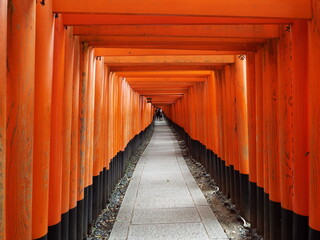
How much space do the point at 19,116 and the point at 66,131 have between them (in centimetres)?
106

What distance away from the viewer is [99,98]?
4602 mm

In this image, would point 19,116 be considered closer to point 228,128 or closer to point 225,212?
point 228,128

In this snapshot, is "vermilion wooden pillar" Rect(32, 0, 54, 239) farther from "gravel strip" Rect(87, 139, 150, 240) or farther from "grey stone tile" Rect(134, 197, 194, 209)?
"grey stone tile" Rect(134, 197, 194, 209)

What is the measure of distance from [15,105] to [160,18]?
1435 millimetres

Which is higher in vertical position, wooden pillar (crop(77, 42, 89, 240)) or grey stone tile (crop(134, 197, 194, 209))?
wooden pillar (crop(77, 42, 89, 240))

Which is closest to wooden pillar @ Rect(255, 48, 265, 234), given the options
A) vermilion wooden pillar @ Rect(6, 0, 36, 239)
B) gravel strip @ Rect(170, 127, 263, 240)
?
gravel strip @ Rect(170, 127, 263, 240)

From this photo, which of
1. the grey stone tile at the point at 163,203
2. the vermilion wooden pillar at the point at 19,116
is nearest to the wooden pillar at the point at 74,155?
the vermilion wooden pillar at the point at 19,116

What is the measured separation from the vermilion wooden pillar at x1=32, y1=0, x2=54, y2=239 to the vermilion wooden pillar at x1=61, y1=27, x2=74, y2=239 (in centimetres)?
61

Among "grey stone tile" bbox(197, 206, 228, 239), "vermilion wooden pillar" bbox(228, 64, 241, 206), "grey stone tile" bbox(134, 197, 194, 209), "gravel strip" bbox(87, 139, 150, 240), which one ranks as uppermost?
"vermilion wooden pillar" bbox(228, 64, 241, 206)

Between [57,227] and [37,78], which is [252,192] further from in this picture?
[37,78]

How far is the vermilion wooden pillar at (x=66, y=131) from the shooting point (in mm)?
2777

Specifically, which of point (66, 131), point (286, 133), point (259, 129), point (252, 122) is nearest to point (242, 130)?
point (252, 122)

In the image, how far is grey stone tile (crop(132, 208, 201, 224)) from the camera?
4527 millimetres

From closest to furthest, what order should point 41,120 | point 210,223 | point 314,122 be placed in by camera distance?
1. point 41,120
2. point 314,122
3. point 210,223
